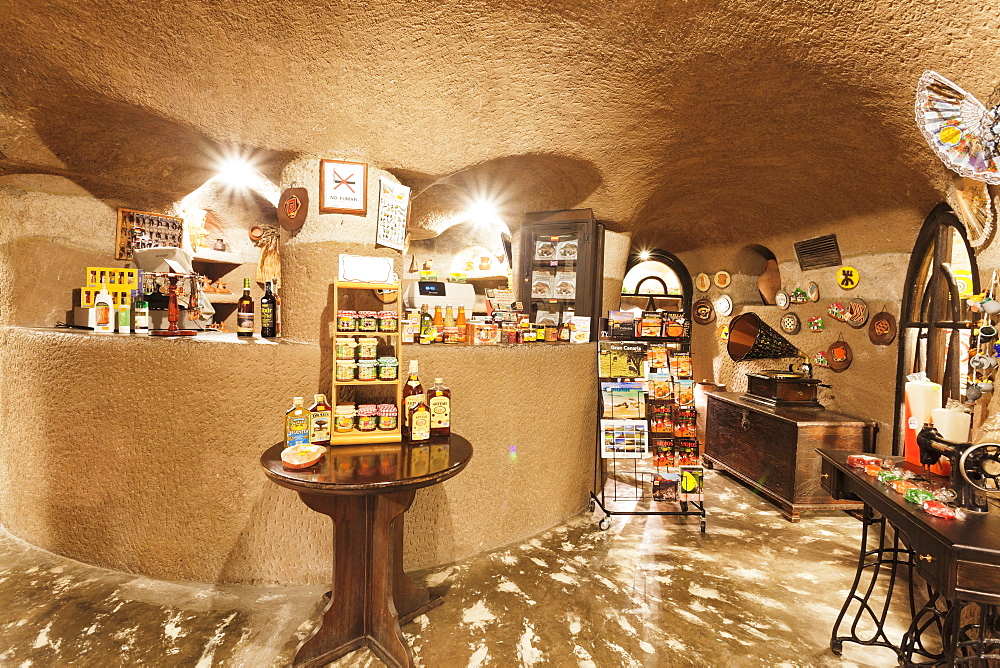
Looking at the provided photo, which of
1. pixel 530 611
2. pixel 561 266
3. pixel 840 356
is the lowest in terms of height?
pixel 530 611

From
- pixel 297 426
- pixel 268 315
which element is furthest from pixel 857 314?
pixel 268 315

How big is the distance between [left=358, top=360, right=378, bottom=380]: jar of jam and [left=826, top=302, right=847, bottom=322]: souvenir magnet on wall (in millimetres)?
4144

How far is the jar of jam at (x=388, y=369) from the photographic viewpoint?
2441mm

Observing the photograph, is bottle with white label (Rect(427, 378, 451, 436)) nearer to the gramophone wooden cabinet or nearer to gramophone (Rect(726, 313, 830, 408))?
the gramophone wooden cabinet

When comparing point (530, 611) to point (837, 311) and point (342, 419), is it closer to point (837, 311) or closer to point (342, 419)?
point (342, 419)

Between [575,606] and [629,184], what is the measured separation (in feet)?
9.45

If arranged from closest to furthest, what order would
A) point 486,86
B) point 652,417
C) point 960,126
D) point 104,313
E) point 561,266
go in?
point 960,126
point 486,86
point 104,313
point 652,417
point 561,266

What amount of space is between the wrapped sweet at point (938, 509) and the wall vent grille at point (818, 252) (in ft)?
10.6

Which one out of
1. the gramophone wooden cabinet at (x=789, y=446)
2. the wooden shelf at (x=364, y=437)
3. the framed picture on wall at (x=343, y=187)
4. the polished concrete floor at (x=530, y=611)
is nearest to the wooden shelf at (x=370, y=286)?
the framed picture on wall at (x=343, y=187)

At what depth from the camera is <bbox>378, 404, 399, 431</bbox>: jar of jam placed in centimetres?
241

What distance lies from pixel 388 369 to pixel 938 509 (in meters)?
2.33

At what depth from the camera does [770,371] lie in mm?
4453

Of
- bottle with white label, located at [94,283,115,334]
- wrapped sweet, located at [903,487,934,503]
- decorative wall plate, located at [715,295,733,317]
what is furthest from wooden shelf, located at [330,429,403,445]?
decorative wall plate, located at [715,295,733,317]

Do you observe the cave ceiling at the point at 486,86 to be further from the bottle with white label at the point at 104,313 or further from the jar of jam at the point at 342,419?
the jar of jam at the point at 342,419
